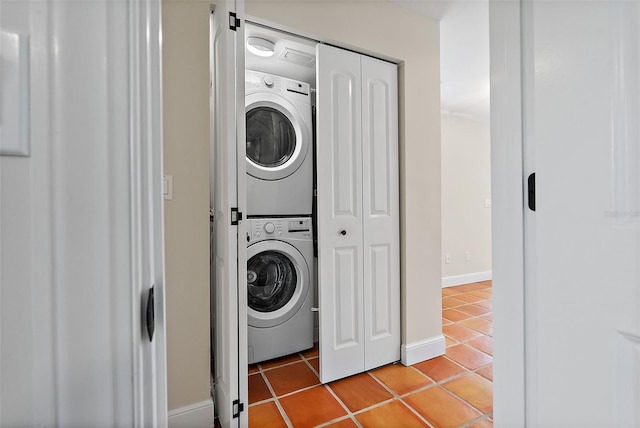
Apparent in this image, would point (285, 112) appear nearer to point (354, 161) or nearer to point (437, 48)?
point (354, 161)

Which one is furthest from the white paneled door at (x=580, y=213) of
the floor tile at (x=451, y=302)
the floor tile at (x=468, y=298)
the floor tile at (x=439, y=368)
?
the floor tile at (x=468, y=298)

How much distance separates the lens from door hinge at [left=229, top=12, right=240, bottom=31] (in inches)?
47.4

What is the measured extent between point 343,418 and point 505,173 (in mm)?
→ 1367

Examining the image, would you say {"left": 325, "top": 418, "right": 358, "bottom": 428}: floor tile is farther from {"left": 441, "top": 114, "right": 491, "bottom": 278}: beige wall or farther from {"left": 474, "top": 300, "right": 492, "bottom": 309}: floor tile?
{"left": 441, "top": 114, "right": 491, "bottom": 278}: beige wall

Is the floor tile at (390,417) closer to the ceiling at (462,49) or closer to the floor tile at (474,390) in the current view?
the floor tile at (474,390)

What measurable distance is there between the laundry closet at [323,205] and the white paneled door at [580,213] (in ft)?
3.61

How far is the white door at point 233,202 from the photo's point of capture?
1199mm

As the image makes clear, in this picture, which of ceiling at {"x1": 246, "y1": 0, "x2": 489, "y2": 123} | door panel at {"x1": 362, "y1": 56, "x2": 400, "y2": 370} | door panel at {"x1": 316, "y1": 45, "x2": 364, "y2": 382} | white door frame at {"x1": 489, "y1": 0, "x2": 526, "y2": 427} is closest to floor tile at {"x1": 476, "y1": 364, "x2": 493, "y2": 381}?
door panel at {"x1": 362, "y1": 56, "x2": 400, "y2": 370}

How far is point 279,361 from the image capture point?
6.71ft

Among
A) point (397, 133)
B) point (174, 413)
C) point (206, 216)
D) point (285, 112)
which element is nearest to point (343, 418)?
point (174, 413)

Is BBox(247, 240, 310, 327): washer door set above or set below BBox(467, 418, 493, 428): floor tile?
above

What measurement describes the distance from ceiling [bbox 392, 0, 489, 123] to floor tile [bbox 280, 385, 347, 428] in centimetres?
246

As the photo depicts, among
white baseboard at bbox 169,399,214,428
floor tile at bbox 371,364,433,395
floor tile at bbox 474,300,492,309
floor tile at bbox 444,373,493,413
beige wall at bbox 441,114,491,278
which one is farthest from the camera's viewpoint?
beige wall at bbox 441,114,491,278

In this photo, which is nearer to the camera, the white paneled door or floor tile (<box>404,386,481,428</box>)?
the white paneled door
